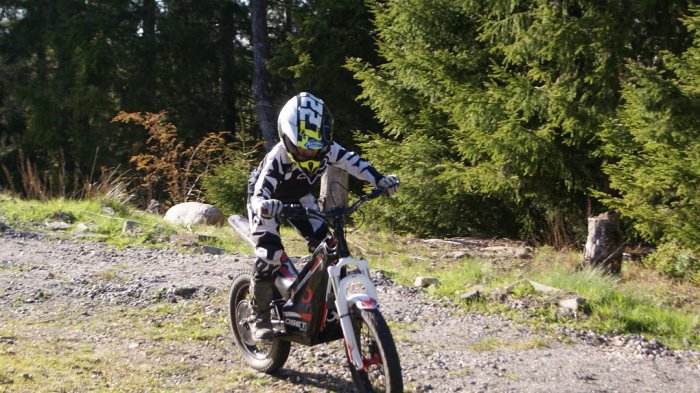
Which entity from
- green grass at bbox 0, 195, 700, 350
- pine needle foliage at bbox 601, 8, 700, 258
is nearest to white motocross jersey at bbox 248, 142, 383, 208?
green grass at bbox 0, 195, 700, 350

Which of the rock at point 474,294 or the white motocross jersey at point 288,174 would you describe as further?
the rock at point 474,294

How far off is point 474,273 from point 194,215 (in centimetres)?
546

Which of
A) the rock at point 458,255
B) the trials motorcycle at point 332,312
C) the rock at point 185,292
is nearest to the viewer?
the trials motorcycle at point 332,312

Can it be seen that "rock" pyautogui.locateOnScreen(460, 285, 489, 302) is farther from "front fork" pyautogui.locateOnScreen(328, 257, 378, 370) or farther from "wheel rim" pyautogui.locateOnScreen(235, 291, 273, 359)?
"front fork" pyautogui.locateOnScreen(328, 257, 378, 370)

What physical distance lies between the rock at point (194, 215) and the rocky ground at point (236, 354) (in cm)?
380

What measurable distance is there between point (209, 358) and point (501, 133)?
6.51m

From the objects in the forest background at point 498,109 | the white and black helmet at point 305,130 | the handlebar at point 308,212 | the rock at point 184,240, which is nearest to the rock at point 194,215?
the rock at point 184,240

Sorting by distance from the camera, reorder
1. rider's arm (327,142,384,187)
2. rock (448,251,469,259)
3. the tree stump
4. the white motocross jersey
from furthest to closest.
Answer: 1. rock (448,251,469,259)
2. the tree stump
3. rider's arm (327,142,384,187)
4. the white motocross jersey

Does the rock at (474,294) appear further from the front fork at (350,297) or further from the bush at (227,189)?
the bush at (227,189)

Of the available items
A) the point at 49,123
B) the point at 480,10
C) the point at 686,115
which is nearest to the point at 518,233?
the point at 480,10

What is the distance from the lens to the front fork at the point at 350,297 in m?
4.70

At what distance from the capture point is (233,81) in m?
24.8

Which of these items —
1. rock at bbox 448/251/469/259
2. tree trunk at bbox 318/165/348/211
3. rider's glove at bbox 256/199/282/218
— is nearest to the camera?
rider's glove at bbox 256/199/282/218

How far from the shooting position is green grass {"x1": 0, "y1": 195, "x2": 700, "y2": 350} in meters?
6.86
